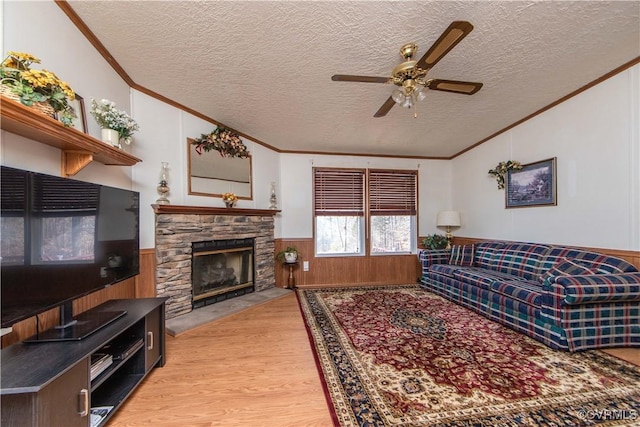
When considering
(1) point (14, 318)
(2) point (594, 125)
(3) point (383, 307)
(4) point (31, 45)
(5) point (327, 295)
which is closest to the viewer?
(1) point (14, 318)

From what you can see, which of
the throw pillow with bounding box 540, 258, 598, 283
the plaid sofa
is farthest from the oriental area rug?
the throw pillow with bounding box 540, 258, 598, 283

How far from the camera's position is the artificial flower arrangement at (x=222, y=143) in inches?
126

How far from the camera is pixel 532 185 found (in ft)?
11.2

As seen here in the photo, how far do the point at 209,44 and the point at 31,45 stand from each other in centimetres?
102

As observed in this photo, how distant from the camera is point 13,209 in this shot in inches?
44.8

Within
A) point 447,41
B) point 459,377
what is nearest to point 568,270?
point 459,377

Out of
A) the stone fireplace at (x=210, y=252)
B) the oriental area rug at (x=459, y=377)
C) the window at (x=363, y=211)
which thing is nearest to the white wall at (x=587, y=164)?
the oriental area rug at (x=459, y=377)

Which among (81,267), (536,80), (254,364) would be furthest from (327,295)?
(536,80)

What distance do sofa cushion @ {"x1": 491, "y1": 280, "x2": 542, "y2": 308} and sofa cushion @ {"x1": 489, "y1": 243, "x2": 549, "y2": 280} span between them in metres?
0.20

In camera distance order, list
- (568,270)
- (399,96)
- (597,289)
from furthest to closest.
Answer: (568,270) < (597,289) < (399,96)

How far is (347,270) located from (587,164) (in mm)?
3479

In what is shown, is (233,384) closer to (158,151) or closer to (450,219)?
(158,151)

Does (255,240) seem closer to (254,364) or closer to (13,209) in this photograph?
(254,364)

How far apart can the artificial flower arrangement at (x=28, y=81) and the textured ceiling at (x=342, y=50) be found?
766mm
